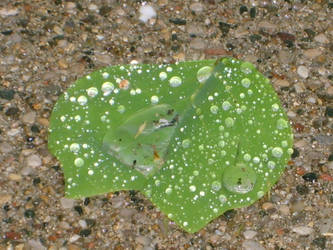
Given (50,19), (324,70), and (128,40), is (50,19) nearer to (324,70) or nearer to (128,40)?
(128,40)

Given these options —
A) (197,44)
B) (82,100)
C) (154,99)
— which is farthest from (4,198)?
(197,44)

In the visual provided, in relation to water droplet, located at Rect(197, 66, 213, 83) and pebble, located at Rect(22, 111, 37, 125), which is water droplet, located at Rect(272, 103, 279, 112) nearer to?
water droplet, located at Rect(197, 66, 213, 83)

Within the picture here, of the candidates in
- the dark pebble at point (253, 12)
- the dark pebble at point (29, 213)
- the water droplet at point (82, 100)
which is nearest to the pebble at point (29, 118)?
the water droplet at point (82, 100)

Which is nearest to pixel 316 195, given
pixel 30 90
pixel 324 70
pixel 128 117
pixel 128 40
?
pixel 324 70

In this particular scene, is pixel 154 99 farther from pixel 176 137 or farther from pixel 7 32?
pixel 7 32

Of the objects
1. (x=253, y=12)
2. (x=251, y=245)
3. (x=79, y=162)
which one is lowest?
(x=251, y=245)

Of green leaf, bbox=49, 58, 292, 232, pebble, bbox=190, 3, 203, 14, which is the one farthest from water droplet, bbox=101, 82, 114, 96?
pebble, bbox=190, 3, 203, 14
